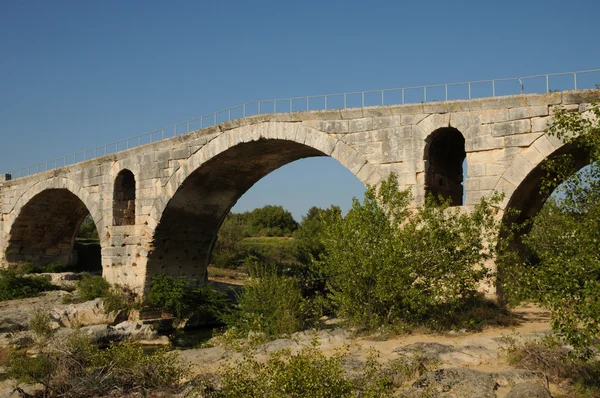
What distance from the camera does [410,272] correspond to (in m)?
10.4

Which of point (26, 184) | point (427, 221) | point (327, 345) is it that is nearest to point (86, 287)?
point (26, 184)

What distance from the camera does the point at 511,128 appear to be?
11.5 metres

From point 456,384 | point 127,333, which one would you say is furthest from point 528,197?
point 127,333

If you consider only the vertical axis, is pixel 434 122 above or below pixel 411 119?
below

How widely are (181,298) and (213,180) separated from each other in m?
3.83

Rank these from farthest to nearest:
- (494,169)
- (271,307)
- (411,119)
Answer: (271,307), (411,119), (494,169)

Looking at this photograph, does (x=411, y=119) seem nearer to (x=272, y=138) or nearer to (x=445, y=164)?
(x=445, y=164)

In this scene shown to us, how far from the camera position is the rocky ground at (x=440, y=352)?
717cm

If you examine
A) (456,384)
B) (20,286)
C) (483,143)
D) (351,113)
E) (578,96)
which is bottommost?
(456,384)

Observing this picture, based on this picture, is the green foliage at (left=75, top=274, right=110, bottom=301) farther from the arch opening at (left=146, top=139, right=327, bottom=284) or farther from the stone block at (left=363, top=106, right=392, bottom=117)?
the stone block at (left=363, top=106, right=392, bottom=117)

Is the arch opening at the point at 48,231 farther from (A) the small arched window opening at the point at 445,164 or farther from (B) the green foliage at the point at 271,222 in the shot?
(B) the green foliage at the point at 271,222

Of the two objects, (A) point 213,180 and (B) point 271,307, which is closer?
(B) point 271,307

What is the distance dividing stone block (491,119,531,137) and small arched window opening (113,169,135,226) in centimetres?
1274

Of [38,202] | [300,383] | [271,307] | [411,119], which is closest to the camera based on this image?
[300,383]
